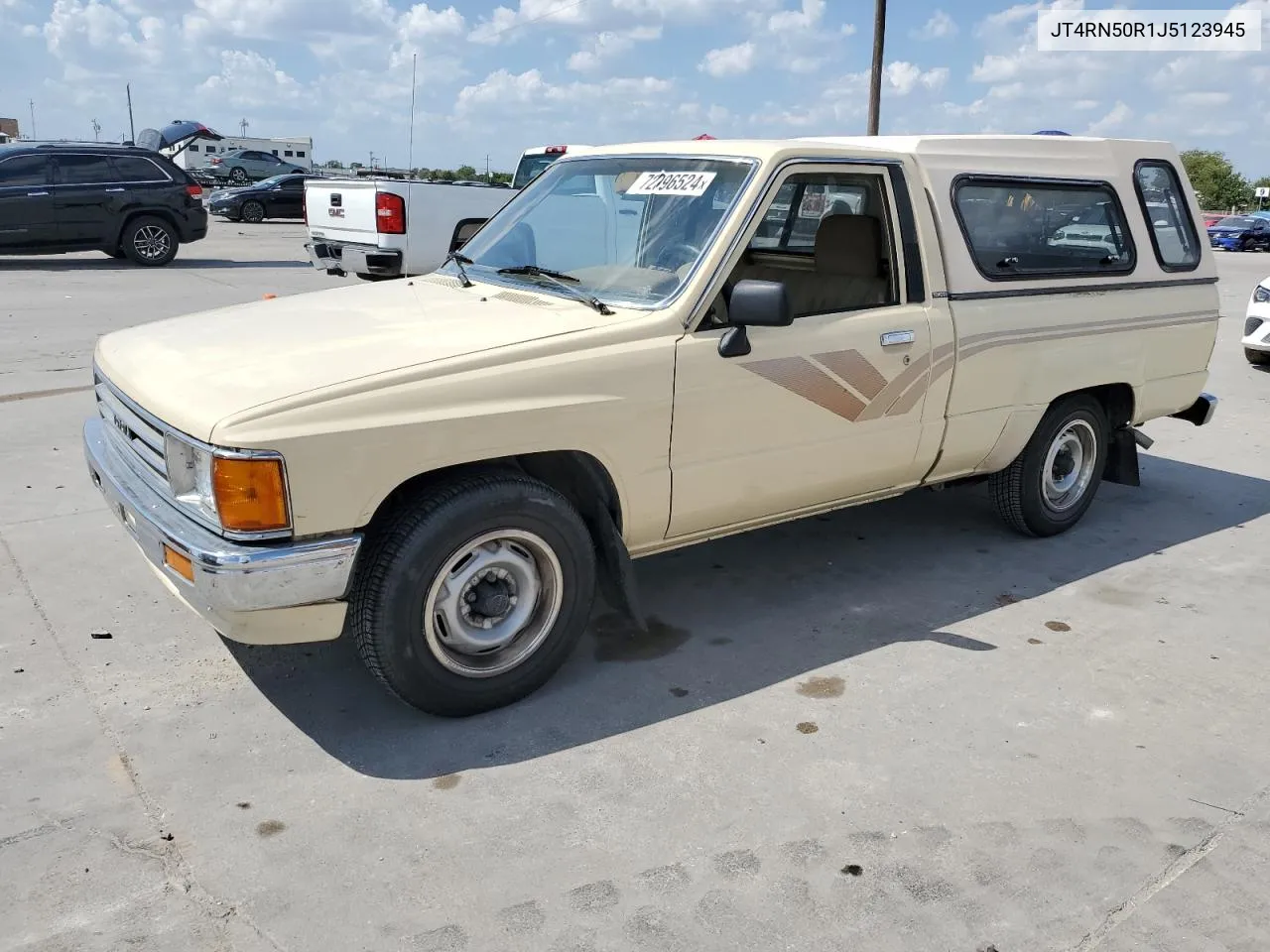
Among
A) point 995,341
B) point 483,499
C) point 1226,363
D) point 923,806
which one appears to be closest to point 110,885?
point 483,499

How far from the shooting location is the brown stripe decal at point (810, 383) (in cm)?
409

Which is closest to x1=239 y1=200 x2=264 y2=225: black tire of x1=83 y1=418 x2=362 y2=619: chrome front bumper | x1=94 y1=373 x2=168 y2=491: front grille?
x1=94 y1=373 x2=168 y2=491: front grille

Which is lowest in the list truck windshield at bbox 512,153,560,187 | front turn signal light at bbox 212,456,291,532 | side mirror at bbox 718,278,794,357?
front turn signal light at bbox 212,456,291,532

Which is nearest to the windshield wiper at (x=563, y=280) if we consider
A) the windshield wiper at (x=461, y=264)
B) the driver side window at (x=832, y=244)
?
the windshield wiper at (x=461, y=264)

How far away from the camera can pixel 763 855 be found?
3027 mm

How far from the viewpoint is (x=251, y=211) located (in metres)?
29.1

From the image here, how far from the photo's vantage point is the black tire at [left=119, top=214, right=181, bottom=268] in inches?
640

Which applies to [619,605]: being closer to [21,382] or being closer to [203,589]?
[203,589]

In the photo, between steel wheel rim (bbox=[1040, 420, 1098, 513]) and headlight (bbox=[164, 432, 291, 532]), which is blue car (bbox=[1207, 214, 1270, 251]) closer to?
steel wheel rim (bbox=[1040, 420, 1098, 513])

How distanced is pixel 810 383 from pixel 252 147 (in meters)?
51.1

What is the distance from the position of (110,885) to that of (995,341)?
4.00 metres

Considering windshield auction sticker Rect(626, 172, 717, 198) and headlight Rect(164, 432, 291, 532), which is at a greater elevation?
windshield auction sticker Rect(626, 172, 717, 198)

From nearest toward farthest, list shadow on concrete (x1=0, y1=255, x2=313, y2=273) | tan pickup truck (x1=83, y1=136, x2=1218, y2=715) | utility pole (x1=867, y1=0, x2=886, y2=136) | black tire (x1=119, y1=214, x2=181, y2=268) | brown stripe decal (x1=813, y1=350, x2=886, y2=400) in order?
1. tan pickup truck (x1=83, y1=136, x2=1218, y2=715)
2. brown stripe decal (x1=813, y1=350, x2=886, y2=400)
3. shadow on concrete (x1=0, y1=255, x2=313, y2=273)
4. black tire (x1=119, y1=214, x2=181, y2=268)
5. utility pole (x1=867, y1=0, x2=886, y2=136)

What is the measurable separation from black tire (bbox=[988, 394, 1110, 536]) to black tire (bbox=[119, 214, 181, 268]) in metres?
14.6
